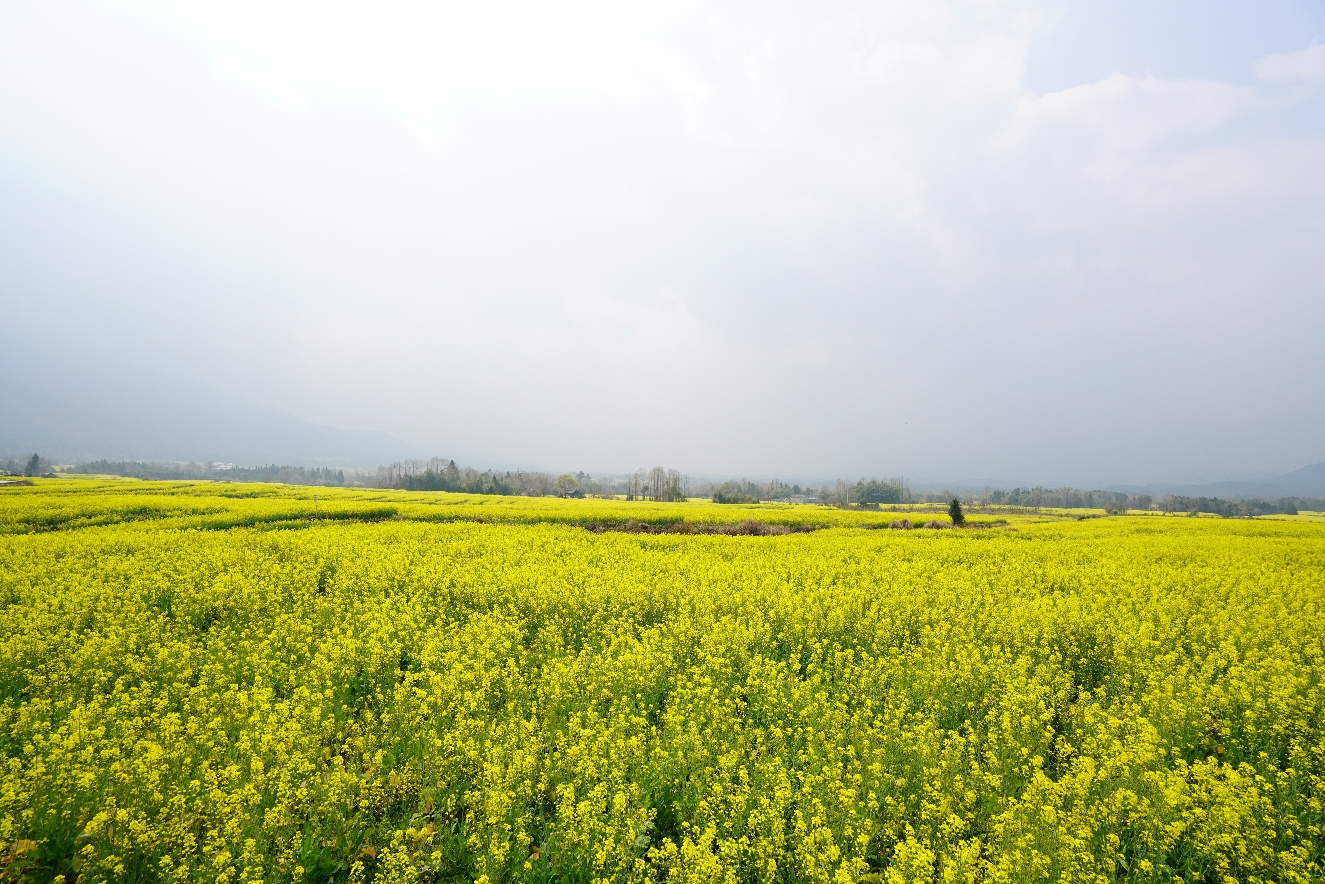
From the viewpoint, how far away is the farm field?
15.3 ft

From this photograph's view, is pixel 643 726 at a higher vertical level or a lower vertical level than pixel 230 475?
higher

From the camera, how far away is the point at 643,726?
21.6 ft

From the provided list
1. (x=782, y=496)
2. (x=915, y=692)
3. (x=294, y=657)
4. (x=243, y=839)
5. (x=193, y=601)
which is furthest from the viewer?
(x=782, y=496)

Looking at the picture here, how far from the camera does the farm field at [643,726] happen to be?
183 inches

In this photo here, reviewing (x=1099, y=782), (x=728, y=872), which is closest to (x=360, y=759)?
(x=728, y=872)

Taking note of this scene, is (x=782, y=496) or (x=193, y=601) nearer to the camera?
(x=193, y=601)

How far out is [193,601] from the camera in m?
11.1

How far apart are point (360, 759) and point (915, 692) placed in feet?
26.0

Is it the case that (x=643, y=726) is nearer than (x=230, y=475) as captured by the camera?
Yes

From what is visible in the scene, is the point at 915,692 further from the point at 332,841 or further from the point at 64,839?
the point at 64,839

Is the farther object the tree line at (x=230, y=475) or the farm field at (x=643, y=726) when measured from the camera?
the tree line at (x=230, y=475)

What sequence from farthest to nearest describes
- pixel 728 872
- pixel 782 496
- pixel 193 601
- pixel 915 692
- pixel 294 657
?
1. pixel 782 496
2. pixel 193 601
3. pixel 294 657
4. pixel 915 692
5. pixel 728 872

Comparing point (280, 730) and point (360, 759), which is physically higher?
point (280, 730)

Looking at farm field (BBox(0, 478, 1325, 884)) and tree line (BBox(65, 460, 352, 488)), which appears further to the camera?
tree line (BBox(65, 460, 352, 488))
